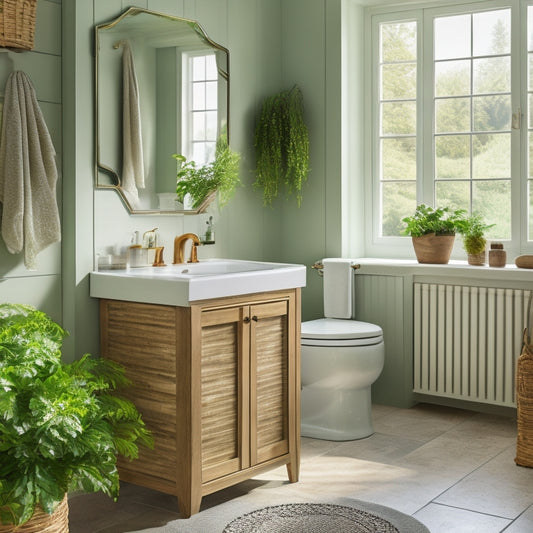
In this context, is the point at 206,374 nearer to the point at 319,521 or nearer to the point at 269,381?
the point at 269,381

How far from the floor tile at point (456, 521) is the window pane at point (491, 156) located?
6.50 ft

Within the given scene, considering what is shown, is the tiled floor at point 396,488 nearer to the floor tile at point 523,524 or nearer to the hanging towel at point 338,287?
the floor tile at point 523,524

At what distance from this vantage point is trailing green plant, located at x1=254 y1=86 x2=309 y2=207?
14.0ft

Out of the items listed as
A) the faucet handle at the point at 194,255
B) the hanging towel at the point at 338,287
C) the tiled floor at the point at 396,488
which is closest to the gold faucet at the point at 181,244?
the faucet handle at the point at 194,255

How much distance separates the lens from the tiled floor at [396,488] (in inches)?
113

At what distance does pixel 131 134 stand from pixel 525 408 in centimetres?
205

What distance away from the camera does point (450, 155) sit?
14.5 feet

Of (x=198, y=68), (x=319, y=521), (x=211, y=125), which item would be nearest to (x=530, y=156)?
(x=211, y=125)

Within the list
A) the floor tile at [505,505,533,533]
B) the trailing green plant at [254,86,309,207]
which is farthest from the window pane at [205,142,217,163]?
the floor tile at [505,505,533,533]

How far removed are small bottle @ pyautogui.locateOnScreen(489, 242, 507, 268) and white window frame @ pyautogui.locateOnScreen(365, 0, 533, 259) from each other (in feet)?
0.55

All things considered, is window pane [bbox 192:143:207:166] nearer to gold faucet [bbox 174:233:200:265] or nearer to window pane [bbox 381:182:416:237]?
gold faucet [bbox 174:233:200:265]

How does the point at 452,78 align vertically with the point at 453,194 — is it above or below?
above

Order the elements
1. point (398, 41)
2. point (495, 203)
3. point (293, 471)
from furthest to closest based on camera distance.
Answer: point (398, 41) < point (495, 203) < point (293, 471)

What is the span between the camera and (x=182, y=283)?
112 inches
